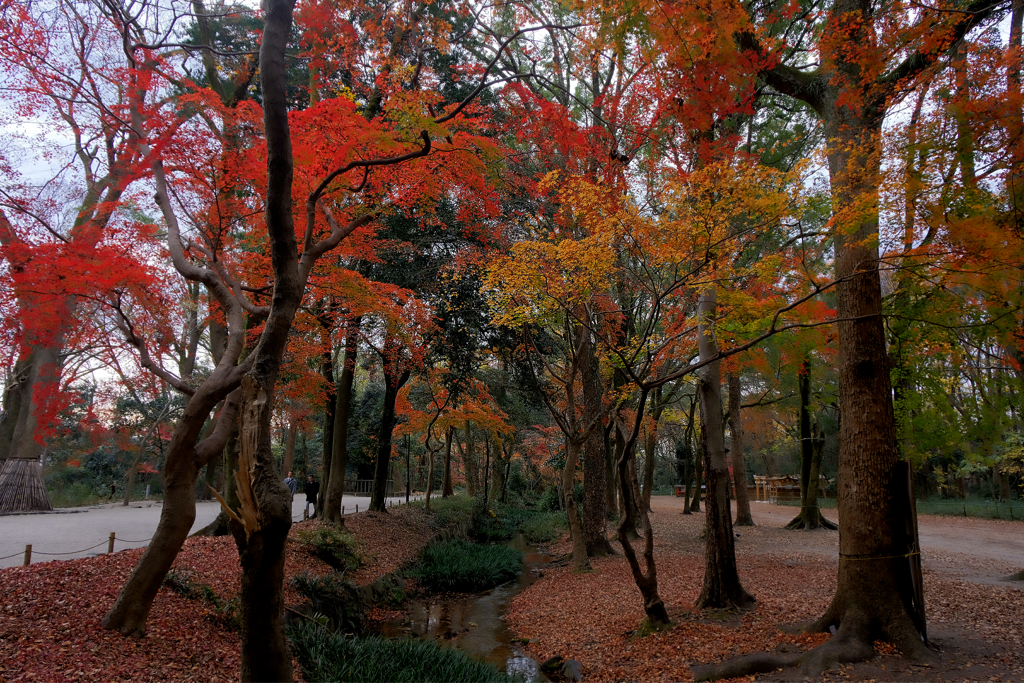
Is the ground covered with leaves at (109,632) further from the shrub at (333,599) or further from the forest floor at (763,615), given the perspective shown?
the forest floor at (763,615)

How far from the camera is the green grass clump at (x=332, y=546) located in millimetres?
9547

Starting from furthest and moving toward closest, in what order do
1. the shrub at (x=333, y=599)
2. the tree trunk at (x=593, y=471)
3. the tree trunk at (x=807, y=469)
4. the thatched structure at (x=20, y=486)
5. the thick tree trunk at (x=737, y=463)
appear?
the thick tree trunk at (x=737, y=463) → the tree trunk at (x=807, y=469) → the thatched structure at (x=20, y=486) → the tree trunk at (x=593, y=471) → the shrub at (x=333, y=599)

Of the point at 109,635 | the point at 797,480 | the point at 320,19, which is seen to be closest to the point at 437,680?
the point at 109,635

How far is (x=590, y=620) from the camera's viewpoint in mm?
7805

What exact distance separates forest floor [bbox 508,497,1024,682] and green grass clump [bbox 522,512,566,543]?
602 centimetres

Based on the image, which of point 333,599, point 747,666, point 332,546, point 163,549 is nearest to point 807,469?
point 747,666

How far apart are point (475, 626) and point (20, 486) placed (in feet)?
48.7

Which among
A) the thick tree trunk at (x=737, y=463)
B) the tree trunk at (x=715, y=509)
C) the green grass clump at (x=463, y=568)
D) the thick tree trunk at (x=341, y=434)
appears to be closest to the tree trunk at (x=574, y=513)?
the green grass clump at (x=463, y=568)

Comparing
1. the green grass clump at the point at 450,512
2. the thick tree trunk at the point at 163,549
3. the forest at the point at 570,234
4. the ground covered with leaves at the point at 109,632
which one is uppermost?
the forest at the point at 570,234

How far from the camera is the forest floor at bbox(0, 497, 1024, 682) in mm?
4563

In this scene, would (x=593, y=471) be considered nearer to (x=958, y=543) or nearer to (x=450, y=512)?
(x=450, y=512)

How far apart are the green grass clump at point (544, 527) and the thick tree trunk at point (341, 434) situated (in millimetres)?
8262

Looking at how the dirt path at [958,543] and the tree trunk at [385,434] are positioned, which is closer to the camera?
the dirt path at [958,543]

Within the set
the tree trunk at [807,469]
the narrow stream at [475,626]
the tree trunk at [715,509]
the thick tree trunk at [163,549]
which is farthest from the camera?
the tree trunk at [807,469]
